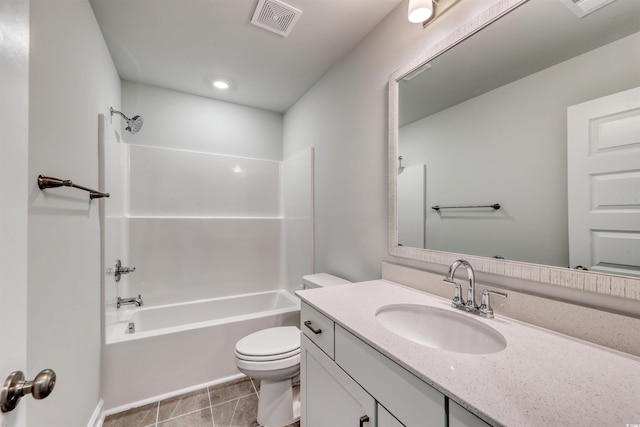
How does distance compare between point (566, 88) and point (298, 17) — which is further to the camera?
point (298, 17)

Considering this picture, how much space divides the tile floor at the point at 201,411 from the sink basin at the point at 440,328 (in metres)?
1.05

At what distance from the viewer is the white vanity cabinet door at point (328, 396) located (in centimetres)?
85

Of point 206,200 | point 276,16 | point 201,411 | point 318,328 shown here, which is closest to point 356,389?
point 318,328

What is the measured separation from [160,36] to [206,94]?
2.79ft

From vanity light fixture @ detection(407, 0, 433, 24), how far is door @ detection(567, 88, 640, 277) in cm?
78

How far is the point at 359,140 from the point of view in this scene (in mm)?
1795

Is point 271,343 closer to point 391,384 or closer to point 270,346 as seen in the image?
point 270,346

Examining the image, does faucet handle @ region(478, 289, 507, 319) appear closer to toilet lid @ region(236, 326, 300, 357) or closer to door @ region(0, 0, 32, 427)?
toilet lid @ region(236, 326, 300, 357)

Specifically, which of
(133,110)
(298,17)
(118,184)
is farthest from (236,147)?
(298,17)

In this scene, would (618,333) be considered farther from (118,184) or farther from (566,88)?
(118,184)

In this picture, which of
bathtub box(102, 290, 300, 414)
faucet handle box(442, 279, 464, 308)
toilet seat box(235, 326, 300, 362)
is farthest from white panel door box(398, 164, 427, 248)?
bathtub box(102, 290, 300, 414)

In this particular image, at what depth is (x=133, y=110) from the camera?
236cm

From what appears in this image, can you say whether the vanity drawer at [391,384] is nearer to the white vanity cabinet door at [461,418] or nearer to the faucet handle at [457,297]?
the white vanity cabinet door at [461,418]

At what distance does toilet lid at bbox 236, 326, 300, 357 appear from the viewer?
1532 millimetres
